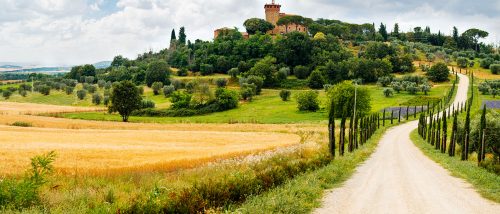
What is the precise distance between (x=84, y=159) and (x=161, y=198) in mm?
18072

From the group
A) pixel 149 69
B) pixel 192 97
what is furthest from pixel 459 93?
pixel 149 69

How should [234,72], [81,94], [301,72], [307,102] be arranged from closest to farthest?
[307,102]
[81,94]
[301,72]
[234,72]

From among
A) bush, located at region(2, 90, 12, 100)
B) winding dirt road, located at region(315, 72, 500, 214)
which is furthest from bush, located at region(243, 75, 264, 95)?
→ winding dirt road, located at region(315, 72, 500, 214)

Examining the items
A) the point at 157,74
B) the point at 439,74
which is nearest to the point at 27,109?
the point at 157,74

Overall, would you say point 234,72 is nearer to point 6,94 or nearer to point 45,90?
point 45,90

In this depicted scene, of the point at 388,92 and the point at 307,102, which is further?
the point at 388,92

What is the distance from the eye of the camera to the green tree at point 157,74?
183750 millimetres

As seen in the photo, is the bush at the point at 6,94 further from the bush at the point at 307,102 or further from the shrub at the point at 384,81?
the shrub at the point at 384,81

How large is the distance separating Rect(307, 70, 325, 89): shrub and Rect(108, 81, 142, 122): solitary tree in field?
7945cm

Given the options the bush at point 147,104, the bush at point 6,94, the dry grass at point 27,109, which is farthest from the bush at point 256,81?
the bush at point 6,94

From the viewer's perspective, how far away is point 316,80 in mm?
171625

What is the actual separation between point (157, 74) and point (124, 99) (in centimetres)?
7877

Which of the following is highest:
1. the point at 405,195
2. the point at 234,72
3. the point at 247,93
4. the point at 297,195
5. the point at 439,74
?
the point at 234,72

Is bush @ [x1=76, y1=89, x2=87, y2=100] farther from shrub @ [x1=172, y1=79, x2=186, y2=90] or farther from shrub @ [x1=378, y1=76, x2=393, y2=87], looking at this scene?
shrub @ [x1=378, y1=76, x2=393, y2=87]
